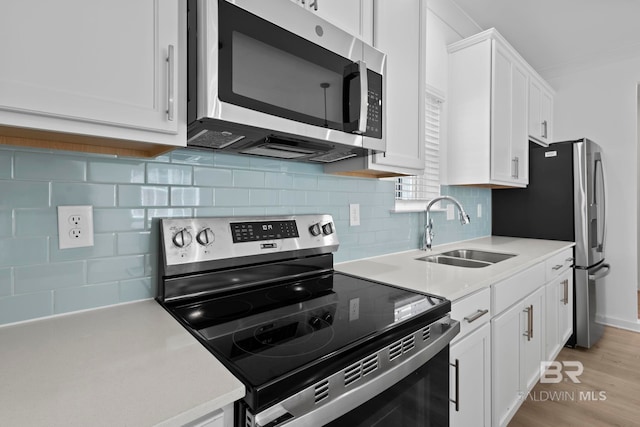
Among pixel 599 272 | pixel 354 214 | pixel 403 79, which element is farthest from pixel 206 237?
pixel 599 272

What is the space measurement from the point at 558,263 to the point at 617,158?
1.77 m

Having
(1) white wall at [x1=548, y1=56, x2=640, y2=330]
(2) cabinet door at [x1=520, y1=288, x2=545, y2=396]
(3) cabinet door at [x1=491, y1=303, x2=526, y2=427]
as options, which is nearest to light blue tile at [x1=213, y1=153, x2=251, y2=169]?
(3) cabinet door at [x1=491, y1=303, x2=526, y2=427]

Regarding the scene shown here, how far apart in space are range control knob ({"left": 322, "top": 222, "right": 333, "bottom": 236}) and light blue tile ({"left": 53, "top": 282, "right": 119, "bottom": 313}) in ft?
2.76

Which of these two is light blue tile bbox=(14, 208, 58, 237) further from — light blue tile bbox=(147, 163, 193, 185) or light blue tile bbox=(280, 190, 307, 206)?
light blue tile bbox=(280, 190, 307, 206)

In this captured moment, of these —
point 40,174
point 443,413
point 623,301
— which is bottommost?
point 623,301

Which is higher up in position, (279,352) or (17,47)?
(17,47)

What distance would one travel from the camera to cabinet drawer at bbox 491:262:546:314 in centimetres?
157

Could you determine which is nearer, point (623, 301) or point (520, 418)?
point (520, 418)

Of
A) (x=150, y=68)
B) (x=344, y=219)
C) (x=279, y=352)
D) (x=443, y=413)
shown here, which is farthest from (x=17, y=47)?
(x=443, y=413)

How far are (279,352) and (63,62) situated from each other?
786 millimetres

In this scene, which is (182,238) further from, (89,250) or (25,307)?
(25,307)

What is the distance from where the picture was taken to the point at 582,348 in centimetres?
282

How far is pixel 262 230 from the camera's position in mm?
1321

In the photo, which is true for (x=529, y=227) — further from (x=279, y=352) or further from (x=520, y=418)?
(x=279, y=352)
